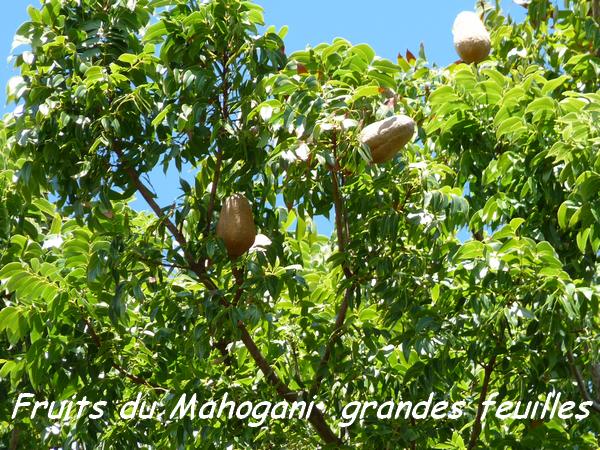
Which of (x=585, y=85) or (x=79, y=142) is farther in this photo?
(x=585, y=85)

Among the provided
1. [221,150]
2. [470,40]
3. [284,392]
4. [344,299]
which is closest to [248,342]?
[284,392]

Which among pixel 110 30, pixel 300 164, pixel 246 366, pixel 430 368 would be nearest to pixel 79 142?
pixel 110 30

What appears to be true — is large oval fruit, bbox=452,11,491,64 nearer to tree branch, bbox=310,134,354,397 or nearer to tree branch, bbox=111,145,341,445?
tree branch, bbox=310,134,354,397

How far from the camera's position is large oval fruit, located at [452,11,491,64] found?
4180 millimetres

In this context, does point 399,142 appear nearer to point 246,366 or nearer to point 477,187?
point 477,187

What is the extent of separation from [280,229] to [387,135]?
0.93 m

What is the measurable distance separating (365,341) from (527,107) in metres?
0.96

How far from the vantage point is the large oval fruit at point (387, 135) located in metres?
3.33

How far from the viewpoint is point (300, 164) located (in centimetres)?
354

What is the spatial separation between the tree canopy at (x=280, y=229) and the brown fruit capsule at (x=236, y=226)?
1.8 inches

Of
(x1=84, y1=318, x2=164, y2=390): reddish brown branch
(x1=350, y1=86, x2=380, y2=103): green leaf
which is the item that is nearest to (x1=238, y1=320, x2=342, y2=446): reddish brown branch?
(x1=84, y1=318, x2=164, y2=390): reddish brown branch

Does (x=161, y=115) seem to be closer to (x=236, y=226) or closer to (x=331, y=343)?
(x=236, y=226)

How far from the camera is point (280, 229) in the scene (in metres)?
4.14

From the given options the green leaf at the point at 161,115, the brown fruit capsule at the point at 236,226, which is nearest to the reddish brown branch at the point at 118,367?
the brown fruit capsule at the point at 236,226
